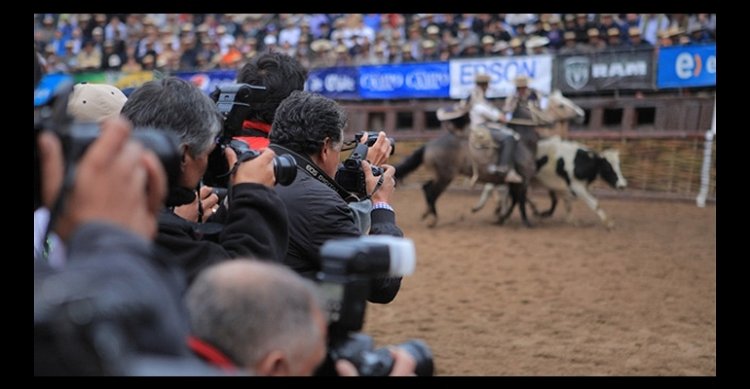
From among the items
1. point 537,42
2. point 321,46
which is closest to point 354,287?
point 537,42

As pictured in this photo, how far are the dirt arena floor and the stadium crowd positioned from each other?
416 centimetres

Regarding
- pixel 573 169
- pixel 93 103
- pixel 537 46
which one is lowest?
pixel 573 169

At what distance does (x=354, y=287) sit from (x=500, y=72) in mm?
16471

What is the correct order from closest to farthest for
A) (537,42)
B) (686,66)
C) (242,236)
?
(242,236) < (686,66) < (537,42)

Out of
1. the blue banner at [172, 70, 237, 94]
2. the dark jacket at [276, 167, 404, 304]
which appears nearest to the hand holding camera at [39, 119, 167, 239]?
the dark jacket at [276, 167, 404, 304]

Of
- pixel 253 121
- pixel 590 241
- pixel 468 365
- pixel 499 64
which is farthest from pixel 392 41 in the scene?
pixel 253 121

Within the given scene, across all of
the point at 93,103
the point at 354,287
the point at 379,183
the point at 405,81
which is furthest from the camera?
the point at 405,81

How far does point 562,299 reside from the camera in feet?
30.2

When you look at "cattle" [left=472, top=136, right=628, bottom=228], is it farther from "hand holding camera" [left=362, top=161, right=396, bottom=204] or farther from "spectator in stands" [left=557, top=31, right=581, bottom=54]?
"hand holding camera" [left=362, top=161, right=396, bottom=204]

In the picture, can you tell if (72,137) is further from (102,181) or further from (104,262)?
(104,262)

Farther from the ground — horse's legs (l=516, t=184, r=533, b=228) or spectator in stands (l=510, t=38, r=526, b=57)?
A: spectator in stands (l=510, t=38, r=526, b=57)

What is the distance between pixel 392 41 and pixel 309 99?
56.8ft

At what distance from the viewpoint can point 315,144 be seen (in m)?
3.59

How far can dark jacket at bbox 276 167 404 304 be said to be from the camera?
137 inches
